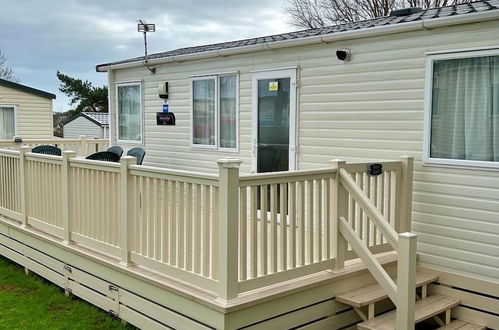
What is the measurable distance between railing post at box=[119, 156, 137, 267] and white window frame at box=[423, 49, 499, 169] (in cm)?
258

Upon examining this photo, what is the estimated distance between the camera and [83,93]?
109 ft

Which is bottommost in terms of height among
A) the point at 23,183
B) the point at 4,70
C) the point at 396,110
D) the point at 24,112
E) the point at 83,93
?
the point at 23,183

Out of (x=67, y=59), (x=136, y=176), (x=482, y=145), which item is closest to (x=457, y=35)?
(x=482, y=145)

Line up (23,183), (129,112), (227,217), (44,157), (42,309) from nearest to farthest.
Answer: (227,217), (42,309), (44,157), (23,183), (129,112)

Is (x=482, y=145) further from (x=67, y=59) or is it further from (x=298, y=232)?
(x=67, y=59)


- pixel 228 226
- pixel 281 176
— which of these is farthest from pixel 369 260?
pixel 228 226

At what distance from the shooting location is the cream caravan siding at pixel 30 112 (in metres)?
14.6

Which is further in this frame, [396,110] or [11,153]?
[11,153]

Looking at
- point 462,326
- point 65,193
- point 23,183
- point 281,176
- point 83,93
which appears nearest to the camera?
point 281,176

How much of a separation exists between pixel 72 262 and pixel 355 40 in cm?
365

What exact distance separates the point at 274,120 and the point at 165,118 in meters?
2.19

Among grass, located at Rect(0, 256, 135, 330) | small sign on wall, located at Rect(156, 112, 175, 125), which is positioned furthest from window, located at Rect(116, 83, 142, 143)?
grass, located at Rect(0, 256, 135, 330)

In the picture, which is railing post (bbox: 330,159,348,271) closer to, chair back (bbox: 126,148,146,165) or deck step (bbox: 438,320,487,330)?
deck step (bbox: 438,320,487,330)

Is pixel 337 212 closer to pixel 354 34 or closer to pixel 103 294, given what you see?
pixel 354 34
